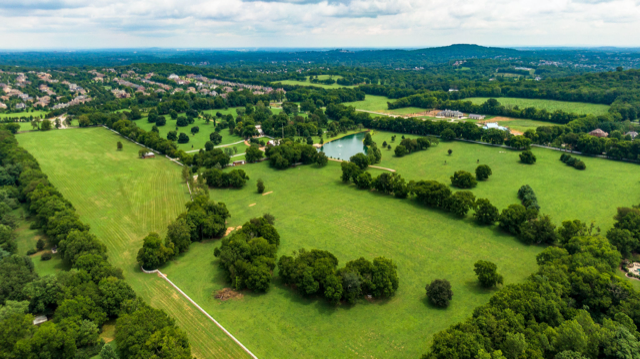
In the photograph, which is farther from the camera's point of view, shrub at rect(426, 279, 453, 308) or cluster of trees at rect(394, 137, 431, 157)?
cluster of trees at rect(394, 137, 431, 157)

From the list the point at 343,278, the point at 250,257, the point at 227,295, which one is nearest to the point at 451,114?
the point at 343,278

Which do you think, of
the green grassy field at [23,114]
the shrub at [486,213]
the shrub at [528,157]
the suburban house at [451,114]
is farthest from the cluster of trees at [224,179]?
the green grassy field at [23,114]

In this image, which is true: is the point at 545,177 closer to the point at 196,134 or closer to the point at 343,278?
the point at 343,278

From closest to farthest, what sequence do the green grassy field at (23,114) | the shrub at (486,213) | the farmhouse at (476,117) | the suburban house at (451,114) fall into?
the shrub at (486,213) → the farmhouse at (476,117) → the green grassy field at (23,114) → the suburban house at (451,114)

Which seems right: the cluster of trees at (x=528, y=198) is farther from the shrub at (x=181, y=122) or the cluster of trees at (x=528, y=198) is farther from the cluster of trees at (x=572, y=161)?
the shrub at (x=181, y=122)

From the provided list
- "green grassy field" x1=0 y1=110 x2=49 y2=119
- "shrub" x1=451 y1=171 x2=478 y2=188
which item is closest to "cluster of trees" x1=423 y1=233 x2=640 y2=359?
"shrub" x1=451 y1=171 x2=478 y2=188

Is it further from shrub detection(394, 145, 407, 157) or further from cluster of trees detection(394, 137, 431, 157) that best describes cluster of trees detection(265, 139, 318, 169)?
cluster of trees detection(394, 137, 431, 157)
